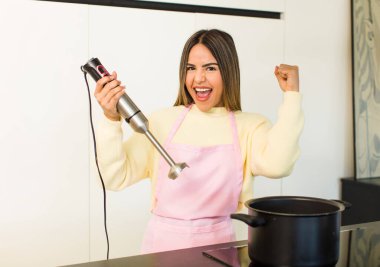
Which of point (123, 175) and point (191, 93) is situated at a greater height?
point (191, 93)

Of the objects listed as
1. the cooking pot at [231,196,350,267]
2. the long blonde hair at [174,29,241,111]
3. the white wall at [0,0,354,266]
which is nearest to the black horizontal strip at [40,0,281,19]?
the white wall at [0,0,354,266]

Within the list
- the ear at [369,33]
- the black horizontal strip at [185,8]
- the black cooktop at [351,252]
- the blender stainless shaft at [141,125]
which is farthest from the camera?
the ear at [369,33]

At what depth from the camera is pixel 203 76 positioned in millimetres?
1236

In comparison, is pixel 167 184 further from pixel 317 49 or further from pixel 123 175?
A: pixel 317 49

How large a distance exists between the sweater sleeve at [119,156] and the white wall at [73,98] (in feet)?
1.61

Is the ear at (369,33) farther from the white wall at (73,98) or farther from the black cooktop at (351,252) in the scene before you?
the black cooktop at (351,252)

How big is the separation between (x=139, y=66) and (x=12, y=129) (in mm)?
546

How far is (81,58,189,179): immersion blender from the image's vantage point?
99 cm

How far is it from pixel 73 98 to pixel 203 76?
0.83 meters

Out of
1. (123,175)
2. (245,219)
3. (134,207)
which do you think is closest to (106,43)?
(134,207)

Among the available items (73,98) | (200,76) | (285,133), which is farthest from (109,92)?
(73,98)

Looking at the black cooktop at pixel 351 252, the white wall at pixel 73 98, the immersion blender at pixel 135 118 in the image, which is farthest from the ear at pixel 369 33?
the immersion blender at pixel 135 118

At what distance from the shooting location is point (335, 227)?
2.55ft

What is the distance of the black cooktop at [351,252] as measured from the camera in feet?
2.85
